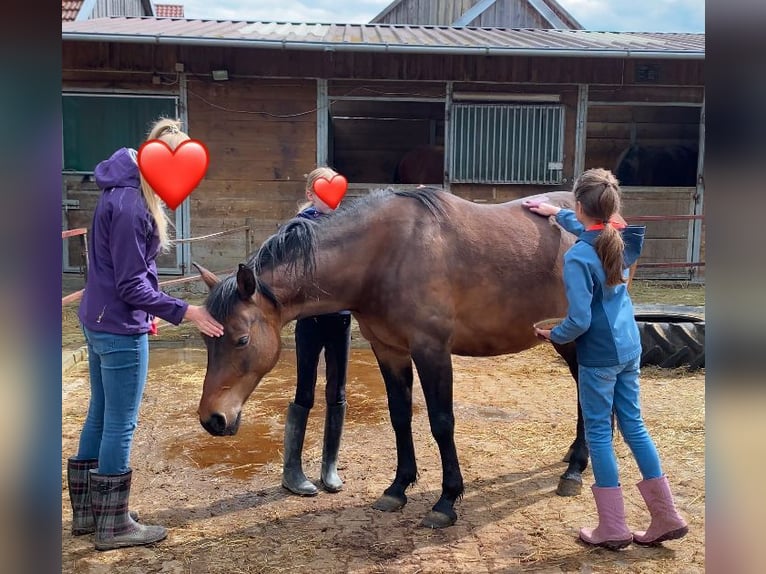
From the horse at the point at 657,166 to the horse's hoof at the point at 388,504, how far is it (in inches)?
356

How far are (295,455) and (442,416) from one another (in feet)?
2.72

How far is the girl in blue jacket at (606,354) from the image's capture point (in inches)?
98.3

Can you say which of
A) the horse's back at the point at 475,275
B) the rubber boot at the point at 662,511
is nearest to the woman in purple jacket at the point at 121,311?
the horse's back at the point at 475,275

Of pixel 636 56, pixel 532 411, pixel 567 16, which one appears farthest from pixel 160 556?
pixel 567 16

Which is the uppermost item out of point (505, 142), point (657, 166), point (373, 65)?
point (373, 65)

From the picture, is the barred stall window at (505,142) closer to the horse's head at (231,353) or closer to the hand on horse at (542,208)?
Result: the hand on horse at (542,208)

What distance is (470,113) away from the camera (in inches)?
364

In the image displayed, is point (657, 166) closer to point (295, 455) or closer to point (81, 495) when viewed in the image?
point (295, 455)

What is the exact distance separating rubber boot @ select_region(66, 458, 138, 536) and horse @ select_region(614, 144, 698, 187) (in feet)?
32.4

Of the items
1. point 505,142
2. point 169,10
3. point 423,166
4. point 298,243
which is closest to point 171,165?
point 298,243

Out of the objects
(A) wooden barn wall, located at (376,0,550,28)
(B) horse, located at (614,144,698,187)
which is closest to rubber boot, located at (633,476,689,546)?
(B) horse, located at (614,144,698,187)

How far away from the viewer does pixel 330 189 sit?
3414 mm
